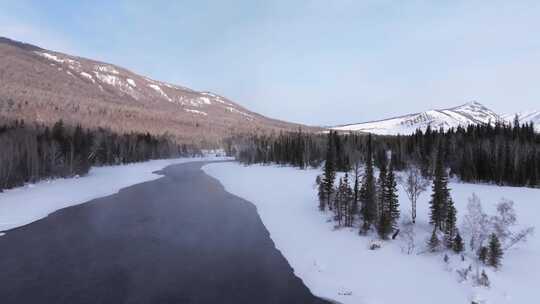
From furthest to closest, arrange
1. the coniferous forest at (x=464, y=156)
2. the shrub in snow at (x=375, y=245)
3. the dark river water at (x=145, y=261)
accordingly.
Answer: the coniferous forest at (x=464, y=156)
the shrub in snow at (x=375, y=245)
the dark river water at (x=145, y=261)

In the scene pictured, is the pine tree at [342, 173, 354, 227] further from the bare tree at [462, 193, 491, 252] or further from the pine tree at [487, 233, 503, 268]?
the pine tree at [487, 233, 503, 268]

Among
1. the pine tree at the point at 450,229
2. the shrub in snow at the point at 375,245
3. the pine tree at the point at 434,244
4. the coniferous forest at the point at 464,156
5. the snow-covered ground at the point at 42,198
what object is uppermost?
the coniferous forest at the point at 464,156

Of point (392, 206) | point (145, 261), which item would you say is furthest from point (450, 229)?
point (145, 261)

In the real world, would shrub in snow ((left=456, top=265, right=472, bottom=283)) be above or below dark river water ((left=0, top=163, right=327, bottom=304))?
above

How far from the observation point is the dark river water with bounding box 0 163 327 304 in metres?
11.9

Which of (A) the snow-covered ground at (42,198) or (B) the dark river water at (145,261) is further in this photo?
(A) the snow-covered ground at (42,198)

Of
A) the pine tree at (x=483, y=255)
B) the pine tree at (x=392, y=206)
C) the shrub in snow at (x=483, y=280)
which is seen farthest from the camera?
the pine tree at (x=392, y=206)

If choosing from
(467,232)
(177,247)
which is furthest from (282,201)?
(467,232)

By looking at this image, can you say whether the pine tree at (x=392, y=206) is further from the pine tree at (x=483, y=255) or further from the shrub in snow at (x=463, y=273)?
the shrub in snow at (x=463, y=273)

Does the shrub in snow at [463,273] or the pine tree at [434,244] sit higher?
the pine tree at [434,244]

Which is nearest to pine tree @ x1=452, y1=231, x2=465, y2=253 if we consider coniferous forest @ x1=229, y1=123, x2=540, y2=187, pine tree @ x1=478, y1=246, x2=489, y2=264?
pine tree @ x1=478, y1=246, x2=489, y2=264

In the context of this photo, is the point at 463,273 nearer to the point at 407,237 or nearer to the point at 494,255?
the point at 494,255

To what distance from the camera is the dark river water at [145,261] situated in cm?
1190

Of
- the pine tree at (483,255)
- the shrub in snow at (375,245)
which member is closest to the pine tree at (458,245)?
the pine tree at (483,255)
